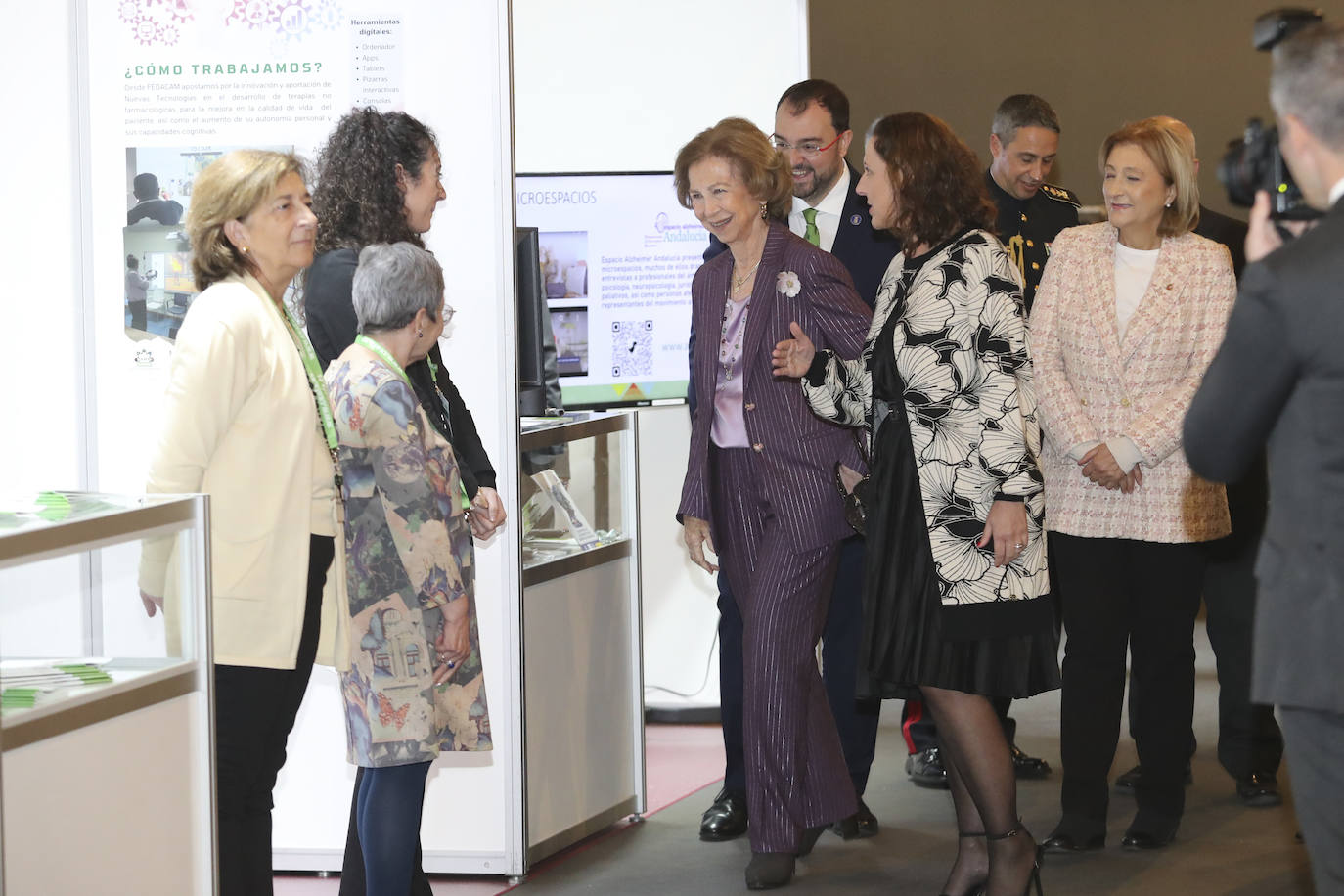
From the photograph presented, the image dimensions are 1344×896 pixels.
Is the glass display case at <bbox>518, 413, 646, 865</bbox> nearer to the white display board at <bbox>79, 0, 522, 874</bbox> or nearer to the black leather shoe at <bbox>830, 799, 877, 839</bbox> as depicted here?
the white display board at <bbox>79, 0, 522, 874</bbox>

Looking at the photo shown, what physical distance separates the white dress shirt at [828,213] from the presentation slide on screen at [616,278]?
3.59ft

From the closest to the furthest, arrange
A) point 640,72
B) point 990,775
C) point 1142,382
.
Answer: point 990,775
point 1142,382
point 640,72

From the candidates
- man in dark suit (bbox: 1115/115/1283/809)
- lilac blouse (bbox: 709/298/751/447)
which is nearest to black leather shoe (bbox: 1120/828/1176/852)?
man in dark suit (bbox: 1115/115/1283/809)

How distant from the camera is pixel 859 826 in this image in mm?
4020

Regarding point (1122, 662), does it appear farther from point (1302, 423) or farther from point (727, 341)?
point (1302, 423)

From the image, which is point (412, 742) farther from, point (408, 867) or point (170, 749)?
point (170, 749)

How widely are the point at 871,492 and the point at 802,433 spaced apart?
1.18 ft

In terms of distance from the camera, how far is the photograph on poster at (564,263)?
5262mm

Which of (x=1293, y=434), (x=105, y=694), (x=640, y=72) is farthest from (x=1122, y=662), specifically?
(x=640, y=72)

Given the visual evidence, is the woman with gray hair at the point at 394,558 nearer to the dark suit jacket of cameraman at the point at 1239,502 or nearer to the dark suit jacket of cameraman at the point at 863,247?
the dark suit jacket of cameraman at the point at 863,247

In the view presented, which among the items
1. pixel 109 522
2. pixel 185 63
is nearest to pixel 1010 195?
pixel 185 63

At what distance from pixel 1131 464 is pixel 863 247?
3.19 ft

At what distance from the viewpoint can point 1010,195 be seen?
14.9ft

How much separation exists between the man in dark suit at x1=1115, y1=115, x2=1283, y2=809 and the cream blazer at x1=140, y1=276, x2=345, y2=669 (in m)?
2.75
